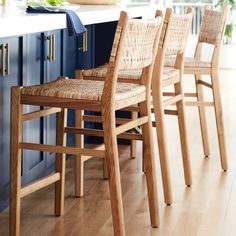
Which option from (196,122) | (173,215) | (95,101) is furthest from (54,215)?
(196,122)

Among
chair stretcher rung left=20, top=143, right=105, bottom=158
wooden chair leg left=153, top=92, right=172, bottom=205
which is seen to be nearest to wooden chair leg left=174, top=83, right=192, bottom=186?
wooden chair leg left=153, top=92, right=172, bottom=205

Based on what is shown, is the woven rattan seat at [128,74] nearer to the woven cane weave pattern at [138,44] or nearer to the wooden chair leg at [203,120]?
the woven cane weave pattern at [138,44]

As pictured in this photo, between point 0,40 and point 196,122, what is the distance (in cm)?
323

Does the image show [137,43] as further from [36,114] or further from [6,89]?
[6,89]

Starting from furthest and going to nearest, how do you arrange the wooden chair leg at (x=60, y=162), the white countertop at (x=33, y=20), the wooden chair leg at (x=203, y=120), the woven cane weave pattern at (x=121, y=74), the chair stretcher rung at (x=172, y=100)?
the wooden chair leg at (x=203, y=120)
the chair stretcher rung at (x=172, y=100)
the woven cane weave pattern at (x=121, y=74)
the wooden chair leg at (x=60, y=162)
the white countertop at (x=33, y=20)

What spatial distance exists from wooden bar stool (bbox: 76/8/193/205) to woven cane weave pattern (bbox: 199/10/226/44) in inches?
16.3

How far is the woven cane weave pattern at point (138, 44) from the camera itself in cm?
281

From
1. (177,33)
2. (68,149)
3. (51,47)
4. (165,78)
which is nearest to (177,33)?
(177,33)

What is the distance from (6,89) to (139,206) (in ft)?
2.89

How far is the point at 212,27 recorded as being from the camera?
4.33 metres

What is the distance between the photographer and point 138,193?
377 centimetres

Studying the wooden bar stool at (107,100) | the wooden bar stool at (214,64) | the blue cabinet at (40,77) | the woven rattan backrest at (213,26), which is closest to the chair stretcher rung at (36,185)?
the wooden bar stool at (107,100)

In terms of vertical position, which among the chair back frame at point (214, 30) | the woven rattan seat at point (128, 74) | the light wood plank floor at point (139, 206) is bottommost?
the light wood plank floor at point (139, 206)

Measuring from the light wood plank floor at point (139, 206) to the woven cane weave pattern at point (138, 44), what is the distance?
0.76 metres
